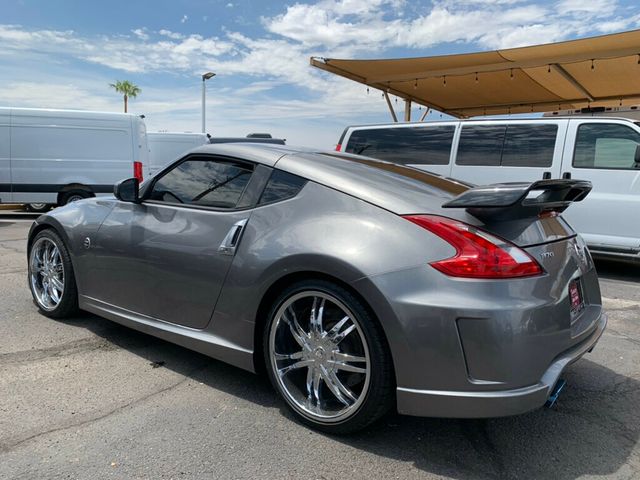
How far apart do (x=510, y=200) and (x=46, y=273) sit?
3701 mm

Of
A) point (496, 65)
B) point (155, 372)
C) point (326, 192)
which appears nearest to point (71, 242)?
point (155, 372)

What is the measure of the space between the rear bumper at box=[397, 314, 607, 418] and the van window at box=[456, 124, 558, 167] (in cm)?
528

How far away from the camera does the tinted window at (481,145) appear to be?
7277mm

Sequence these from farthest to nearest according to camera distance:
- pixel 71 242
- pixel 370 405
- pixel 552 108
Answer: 1. pixel 552 108
2. pixel 71 242
3. pixel 370 405

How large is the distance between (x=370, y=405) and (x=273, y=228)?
100 cm

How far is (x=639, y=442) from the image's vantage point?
8.38ft

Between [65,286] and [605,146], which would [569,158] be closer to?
[605,146]

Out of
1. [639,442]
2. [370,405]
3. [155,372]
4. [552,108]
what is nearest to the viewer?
[370,405]

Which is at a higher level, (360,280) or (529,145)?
(529,145)

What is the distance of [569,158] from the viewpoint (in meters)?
6.75

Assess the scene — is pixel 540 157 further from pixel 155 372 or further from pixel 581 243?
pixel 155 372

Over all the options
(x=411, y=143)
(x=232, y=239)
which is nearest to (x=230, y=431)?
(x=232, y=239)

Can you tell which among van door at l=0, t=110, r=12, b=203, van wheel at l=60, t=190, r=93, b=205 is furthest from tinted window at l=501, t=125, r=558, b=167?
van door at l=0, t=110, r=12, b=203

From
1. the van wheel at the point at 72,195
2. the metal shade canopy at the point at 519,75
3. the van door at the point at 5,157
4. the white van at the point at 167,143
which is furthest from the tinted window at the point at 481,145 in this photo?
the white van at the point at 167,143
